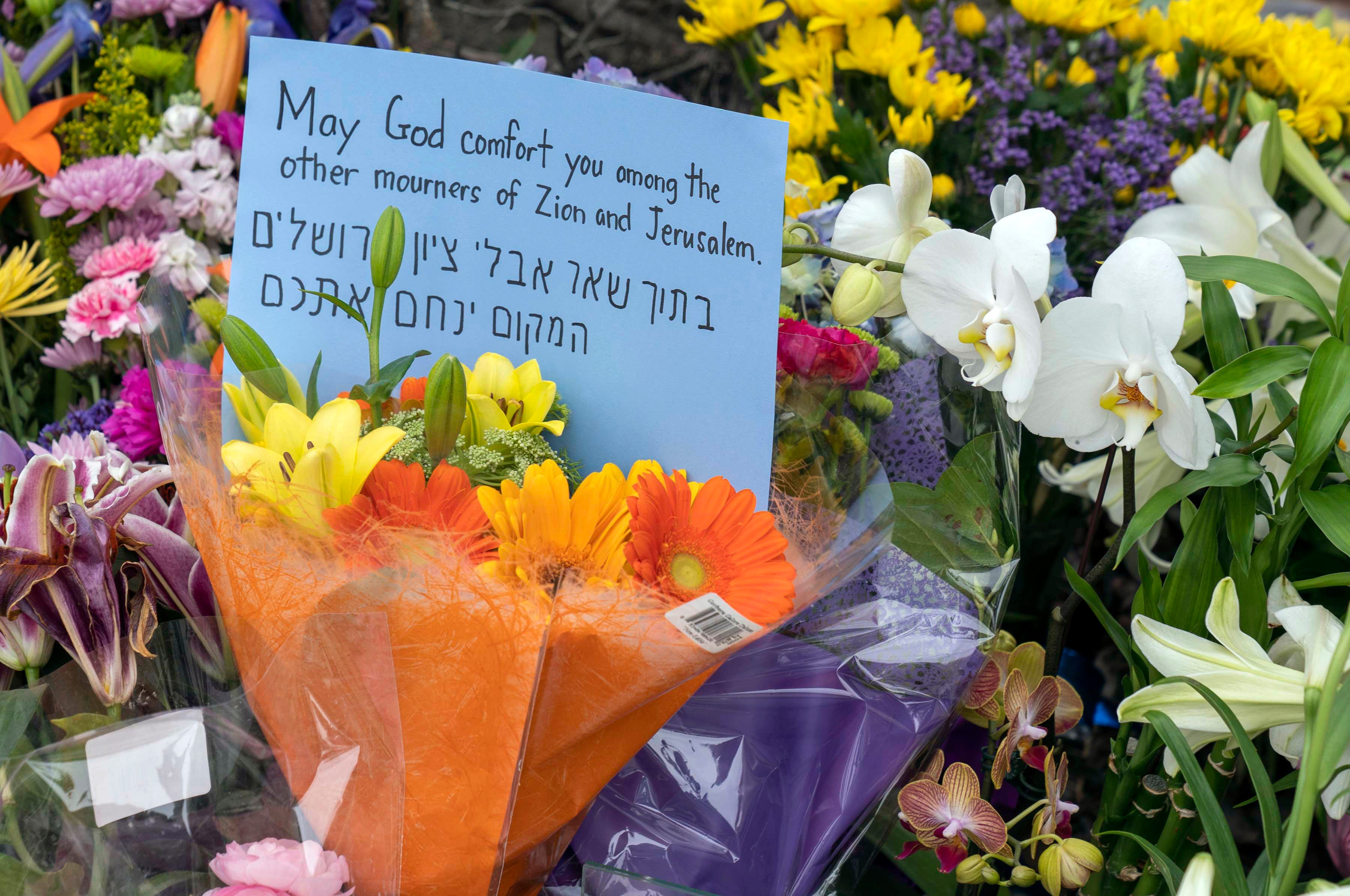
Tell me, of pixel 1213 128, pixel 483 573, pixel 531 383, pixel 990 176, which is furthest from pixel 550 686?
pixel 1213 128

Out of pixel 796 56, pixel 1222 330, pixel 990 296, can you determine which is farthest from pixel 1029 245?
pixel 796 56

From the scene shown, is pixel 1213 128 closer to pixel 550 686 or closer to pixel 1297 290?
pixel 1297 290

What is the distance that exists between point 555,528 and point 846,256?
0.88 feet

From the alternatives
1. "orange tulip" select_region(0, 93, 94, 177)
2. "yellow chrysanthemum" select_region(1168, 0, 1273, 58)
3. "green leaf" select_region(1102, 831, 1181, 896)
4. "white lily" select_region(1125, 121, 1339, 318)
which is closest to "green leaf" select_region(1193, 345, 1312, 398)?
"green leaf" select_region(1102, 831, 1181, 896)

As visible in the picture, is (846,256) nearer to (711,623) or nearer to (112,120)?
(711,623)

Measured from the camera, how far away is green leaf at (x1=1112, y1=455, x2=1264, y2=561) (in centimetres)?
51

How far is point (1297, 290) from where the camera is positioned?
55 centimetres

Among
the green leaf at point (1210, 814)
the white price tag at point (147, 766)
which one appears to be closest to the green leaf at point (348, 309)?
the white price tag at point (147, 766)

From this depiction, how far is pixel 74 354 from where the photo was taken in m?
0.89

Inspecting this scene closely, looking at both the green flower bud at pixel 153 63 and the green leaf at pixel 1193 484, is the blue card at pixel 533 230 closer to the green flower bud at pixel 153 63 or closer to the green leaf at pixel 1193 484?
the green leaf at pixel 1193 484

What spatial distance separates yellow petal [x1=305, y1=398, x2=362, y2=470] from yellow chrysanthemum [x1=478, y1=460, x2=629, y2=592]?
7 centimetres

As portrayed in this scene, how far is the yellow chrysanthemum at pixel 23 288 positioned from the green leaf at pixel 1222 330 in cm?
87

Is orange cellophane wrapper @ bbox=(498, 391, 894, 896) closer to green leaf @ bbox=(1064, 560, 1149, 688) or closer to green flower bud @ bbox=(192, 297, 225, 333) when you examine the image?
green leaf @ bbox=(1064, 560, 1149, 688)

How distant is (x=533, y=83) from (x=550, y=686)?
351 millimetres
